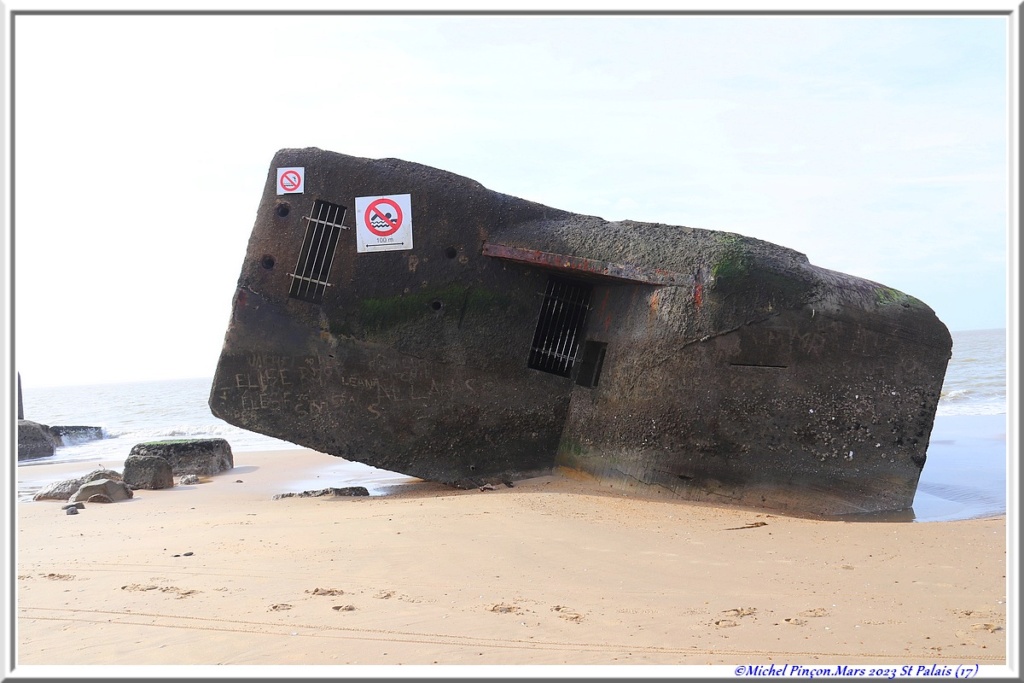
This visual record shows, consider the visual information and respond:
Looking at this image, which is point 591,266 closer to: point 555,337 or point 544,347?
point 555,337

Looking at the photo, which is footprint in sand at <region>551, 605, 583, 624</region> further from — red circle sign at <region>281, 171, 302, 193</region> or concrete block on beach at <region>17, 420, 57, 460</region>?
concrete block on beach at <region>17, 420, 57, 460</region>

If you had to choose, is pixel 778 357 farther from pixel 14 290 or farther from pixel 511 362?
pixel 14 290

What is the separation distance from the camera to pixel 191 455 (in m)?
11.3

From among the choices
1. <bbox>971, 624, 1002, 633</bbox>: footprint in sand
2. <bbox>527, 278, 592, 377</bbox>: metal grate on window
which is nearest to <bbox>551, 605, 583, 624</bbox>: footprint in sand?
<bbox>971, 624, 1002, 633</bbox>: footprint in sand

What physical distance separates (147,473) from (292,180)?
13.4 feet

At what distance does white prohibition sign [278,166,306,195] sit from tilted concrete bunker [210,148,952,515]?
1 centimetres

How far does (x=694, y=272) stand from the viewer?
22.8ft

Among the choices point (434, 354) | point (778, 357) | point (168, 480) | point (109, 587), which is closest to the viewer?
point (109, 587)

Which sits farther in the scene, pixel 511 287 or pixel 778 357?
pixel 511 287

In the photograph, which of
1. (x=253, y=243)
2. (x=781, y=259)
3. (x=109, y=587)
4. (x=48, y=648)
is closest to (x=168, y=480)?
(x=253, y=243)

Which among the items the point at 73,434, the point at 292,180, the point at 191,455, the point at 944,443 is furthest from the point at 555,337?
the point at 73,434

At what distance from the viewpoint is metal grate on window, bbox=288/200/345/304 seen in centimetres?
771

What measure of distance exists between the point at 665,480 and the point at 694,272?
1.71 meters

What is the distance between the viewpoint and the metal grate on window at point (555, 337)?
26.1 ft
